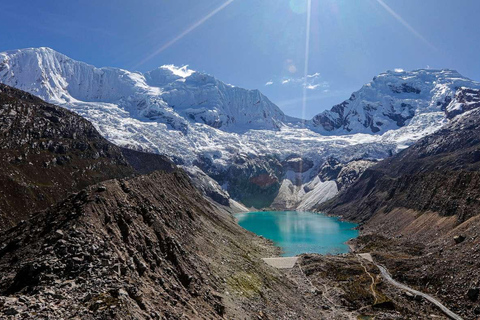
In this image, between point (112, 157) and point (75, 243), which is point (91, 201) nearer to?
point (75, 243)

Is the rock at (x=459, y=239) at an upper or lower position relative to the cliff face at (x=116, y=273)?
lower

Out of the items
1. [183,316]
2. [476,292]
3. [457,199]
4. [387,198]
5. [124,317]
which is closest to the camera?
→ [124,317]

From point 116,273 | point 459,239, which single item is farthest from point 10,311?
point 459,239

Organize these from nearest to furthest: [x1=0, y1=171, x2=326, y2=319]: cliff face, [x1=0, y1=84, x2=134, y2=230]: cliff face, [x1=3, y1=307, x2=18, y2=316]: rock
Result: [x1=3, y1=307, x2=18, y2=316]: rock, [x1=0, y1=171, x2=326, y2=319]: cliff face, [x1=0, y1=84, x2=134, y2=230]: cliff face

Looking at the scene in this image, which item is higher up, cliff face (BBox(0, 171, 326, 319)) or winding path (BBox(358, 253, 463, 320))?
cliff face (BBox(0, 171, 326, 319))

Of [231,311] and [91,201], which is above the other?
[91,201]

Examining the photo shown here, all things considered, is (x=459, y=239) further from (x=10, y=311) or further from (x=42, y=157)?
(x=42, y=157)

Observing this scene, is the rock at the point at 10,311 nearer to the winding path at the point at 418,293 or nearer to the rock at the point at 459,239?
the winding path at the point at 418,293

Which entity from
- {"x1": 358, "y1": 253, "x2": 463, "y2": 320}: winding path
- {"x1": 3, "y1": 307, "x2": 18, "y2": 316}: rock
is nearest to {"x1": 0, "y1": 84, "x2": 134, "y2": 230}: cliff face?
{"x1": 3, "y1": 307, "x2": 18, "y2": 316}: rock

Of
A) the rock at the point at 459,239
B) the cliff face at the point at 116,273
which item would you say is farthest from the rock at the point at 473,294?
the rock at the point at 459,239

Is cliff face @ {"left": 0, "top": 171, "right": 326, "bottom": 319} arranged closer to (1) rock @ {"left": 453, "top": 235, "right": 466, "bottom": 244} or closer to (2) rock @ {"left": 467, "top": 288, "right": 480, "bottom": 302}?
(2) rock @ {"left": 467, "top": 288, "right": 480, "bottom": 302}

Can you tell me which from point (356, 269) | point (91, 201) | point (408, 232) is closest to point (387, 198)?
point (408, 232)
